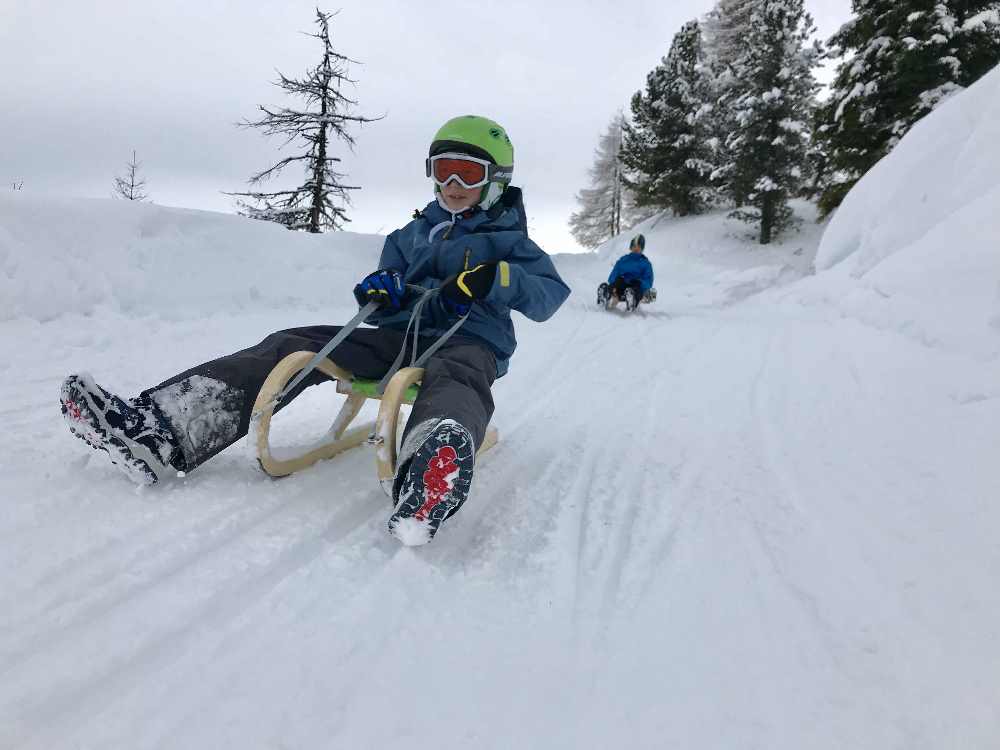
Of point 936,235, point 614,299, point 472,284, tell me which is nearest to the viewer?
point 472,284

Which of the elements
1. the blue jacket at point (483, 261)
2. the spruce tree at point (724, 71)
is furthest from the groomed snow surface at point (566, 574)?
the spruce tree at point (724, 71)

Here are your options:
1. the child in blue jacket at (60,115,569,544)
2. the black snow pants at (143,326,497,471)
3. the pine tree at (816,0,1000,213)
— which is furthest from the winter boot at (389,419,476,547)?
the pine tree at (816,0,1000,213)

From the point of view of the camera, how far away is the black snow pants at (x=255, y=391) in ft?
6.35

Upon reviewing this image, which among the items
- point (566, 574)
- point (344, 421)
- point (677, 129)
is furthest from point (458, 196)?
point (677, 129)

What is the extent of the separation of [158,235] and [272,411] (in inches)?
199

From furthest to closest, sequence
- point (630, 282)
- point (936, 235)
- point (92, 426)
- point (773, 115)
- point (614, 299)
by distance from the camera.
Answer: point (773, 115) → point (614, 299) → point (630, 282) → point (936, 235) → point (92, 426)

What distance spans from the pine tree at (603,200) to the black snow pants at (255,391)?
34.7m

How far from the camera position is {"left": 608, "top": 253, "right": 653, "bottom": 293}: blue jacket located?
9.56 metres

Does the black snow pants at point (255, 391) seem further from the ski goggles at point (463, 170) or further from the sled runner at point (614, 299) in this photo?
the sled runner at point (614, 299)

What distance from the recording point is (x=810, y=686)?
1.27 meters

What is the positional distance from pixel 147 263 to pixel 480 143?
14.6 ft

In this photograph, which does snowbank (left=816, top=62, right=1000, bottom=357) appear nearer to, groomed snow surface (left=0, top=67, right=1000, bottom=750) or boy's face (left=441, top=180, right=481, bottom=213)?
groomed snow surface (left=0, top=67, right=1000, bottom=750)

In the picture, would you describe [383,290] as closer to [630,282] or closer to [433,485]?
[433,485]

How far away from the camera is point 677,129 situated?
21.8m
